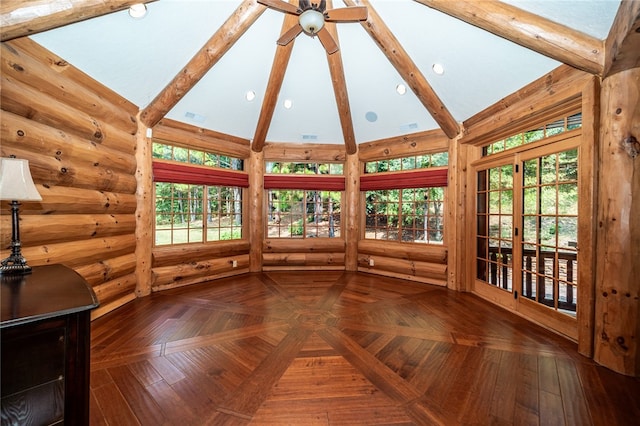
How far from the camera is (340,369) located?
213cm

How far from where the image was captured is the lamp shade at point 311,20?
241 cm

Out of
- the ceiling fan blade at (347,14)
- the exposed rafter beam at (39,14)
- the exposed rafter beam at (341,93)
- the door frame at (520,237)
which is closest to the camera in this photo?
the exposed rafter beam at (39,14)

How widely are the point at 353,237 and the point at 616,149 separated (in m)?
3.72

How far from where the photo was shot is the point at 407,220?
16.0ft

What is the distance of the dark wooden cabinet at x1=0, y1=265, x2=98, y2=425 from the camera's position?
1.04 meters

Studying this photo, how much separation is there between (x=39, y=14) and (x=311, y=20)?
79.9 inches

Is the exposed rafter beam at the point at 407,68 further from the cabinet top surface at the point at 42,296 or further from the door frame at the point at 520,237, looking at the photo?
the cabinet top surface at the point at 42,296

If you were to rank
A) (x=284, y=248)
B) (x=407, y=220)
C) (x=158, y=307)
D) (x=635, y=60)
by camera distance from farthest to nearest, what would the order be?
1. (x=284, y=248)
2. (x=407, y=220)
3. (x=158, y=307)
4. (x=635, y=60)

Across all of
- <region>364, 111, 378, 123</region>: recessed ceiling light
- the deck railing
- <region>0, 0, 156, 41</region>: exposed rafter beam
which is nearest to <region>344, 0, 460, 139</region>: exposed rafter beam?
<region>364, 111, 378, 123</region>: recessed ceiling light

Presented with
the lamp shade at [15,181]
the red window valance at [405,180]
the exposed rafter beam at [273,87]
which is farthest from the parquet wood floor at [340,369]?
the exposed rafter beam at [273,87]

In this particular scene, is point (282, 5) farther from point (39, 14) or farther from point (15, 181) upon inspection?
point (15, 181)

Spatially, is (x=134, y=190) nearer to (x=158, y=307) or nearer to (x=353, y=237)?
(x=158, y=307)

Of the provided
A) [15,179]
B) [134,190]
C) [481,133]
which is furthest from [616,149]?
[134,190]

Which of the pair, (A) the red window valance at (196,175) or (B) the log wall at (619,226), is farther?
(A) the red window valance at (196,175)
